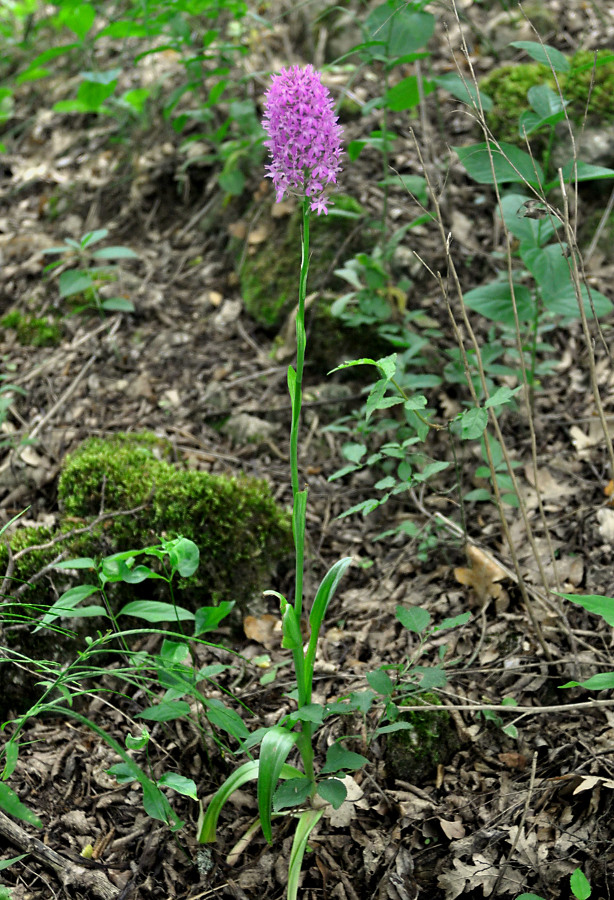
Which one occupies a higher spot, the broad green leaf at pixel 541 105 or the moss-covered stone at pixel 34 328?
the broad green leaf at pixel 541 105

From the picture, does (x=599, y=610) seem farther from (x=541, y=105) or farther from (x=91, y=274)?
(x=91, y=274)

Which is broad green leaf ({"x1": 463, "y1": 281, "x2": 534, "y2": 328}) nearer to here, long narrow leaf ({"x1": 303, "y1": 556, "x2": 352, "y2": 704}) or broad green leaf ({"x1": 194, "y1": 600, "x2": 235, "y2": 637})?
long narrow leaf ({"x1": 303, "y1": 556, "x2": 352, "y2": 704})

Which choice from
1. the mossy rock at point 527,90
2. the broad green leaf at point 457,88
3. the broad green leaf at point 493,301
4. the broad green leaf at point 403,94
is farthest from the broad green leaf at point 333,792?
the mossy rock at point 527,90

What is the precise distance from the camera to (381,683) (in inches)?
70.8

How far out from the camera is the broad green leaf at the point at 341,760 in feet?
5.42

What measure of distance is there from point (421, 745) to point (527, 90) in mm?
3325

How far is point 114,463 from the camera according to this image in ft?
8.55

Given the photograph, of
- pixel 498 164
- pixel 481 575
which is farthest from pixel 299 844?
pixel 498 164

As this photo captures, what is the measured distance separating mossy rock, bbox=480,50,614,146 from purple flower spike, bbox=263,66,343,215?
2.53 meters

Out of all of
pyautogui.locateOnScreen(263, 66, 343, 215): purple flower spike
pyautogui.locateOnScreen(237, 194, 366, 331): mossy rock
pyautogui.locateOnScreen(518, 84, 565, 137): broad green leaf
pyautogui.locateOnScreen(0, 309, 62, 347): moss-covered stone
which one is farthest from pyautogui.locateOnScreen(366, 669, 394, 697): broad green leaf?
pyautogui.locateOnScreen(0, 309, 62, 347): moss-covered stone

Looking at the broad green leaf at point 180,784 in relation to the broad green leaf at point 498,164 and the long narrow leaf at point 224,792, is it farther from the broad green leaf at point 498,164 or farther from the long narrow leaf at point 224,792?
the broad green leaf at point 498,164

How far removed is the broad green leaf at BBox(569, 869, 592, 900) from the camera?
4.79ft

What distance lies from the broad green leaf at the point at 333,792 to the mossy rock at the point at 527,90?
10.6 feet

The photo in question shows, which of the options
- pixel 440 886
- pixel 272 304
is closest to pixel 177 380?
pixel 272 304
